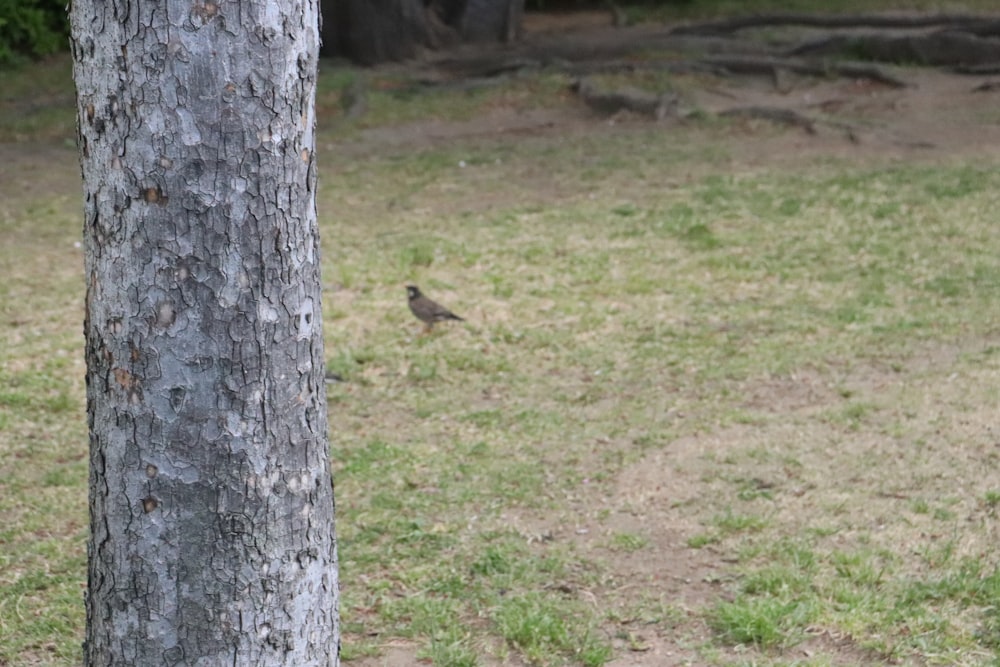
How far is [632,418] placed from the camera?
6.12 m

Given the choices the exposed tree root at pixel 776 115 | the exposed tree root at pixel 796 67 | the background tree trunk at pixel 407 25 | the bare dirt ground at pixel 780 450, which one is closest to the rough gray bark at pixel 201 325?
the bare dirt ground at pixel 780 450

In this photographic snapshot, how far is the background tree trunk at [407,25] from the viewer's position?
17.0 metres

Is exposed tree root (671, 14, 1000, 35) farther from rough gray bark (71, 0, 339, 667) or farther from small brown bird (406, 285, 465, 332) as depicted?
rough gray bark (71, 0, 339, 667)

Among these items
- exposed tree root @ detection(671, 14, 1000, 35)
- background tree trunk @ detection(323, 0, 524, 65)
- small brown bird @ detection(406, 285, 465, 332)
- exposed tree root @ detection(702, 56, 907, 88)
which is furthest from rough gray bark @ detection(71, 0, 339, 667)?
exposed tree root @ detection(671, 14, 1000, 35)

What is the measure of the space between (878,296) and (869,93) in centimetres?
772

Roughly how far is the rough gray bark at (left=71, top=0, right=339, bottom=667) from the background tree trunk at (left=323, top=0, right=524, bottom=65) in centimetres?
1494

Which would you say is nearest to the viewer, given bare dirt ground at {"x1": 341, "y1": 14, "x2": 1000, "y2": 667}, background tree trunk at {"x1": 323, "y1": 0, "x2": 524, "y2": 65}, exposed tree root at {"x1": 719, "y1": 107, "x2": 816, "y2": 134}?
bare dirt ground at {"x1": 341, "y1": 14, "x2": 1000, "y2": 667}

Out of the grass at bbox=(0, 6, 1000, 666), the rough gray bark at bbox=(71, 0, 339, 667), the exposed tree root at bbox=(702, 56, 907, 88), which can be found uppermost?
the exposed tree root at bbox=(702, 56, 907, 88)

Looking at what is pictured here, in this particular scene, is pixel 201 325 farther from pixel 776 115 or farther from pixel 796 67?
pixel 796 67

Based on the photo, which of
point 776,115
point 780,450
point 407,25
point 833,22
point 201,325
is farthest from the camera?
point 833,22

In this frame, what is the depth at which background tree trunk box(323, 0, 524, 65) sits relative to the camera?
17.0 m

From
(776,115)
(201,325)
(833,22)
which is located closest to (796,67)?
(776,115)

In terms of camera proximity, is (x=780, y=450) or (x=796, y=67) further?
(x=796, y=67)

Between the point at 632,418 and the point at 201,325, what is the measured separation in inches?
153
